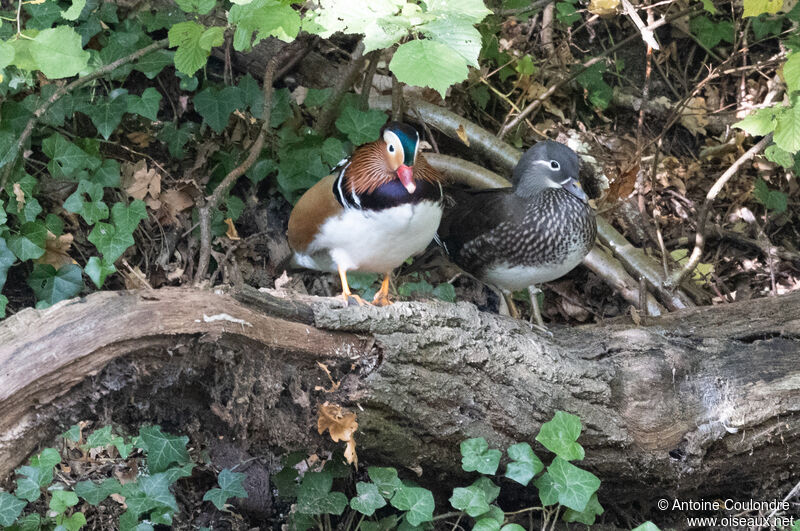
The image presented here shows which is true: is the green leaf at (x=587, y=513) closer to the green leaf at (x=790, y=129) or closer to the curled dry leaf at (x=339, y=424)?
the curled dry leaf at (x=339, y=424)

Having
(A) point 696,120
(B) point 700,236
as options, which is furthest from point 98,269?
(A) point 696,120

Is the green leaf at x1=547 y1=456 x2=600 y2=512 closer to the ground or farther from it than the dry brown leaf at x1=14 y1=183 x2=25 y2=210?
closer to the ground

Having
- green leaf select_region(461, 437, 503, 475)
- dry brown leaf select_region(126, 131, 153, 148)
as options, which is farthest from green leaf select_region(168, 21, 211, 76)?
green leaf select_region(461, 437, 503, 475)

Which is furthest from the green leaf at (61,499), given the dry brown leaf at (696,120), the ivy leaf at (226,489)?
the dry brown leaf at (696,120)

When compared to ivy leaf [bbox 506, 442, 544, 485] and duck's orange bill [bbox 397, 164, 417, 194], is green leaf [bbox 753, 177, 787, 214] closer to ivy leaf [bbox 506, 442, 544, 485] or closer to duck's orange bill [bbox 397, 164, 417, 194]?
duck's orange bill [bbox 397, 164, 417, 194]

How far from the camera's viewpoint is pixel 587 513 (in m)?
2.16

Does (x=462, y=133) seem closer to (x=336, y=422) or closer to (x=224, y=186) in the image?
(x=224, y=186)

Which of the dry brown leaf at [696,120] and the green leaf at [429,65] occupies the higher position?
the green leaf at [429,65]

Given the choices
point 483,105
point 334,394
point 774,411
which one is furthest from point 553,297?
point 334,394

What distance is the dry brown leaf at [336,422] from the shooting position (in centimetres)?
193

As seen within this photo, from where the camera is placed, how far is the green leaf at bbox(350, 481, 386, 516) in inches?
81.2

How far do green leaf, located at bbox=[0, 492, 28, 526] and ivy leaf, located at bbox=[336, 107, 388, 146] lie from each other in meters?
1.90

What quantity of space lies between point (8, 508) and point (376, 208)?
4.31ft

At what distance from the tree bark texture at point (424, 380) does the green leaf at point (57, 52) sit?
0.51 meters
